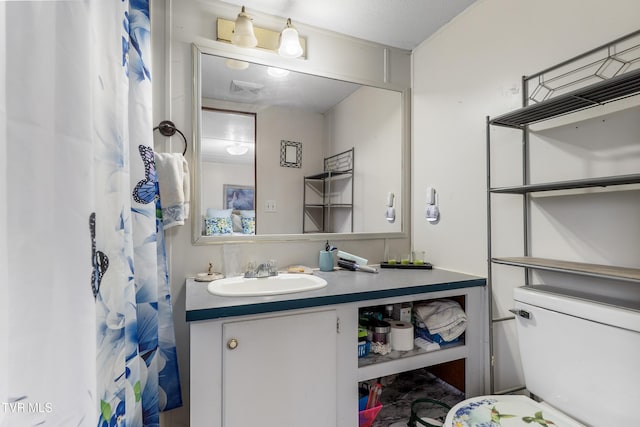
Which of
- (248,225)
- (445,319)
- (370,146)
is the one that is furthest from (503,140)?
(248,225)

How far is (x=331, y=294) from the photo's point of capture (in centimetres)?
116

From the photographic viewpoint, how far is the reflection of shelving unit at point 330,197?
5.76ft

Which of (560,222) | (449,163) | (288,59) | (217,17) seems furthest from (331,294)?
(217,17)

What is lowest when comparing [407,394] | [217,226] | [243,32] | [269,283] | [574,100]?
[407,394]

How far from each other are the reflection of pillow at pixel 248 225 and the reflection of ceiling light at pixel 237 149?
0.35m

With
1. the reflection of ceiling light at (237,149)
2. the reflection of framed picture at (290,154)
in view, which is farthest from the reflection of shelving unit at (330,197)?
the reflection of ceiling light at (237,149)

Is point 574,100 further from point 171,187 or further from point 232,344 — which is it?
point 171,187

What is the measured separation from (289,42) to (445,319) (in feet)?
5.33

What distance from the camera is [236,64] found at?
158cm

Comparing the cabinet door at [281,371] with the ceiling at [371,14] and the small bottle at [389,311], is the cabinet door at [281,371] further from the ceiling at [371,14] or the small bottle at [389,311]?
the ceiling at [371,14]

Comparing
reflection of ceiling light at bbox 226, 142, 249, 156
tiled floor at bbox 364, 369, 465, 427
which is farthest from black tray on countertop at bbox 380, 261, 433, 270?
reflection of ceiling light at bbox 226, 142, 249, 156

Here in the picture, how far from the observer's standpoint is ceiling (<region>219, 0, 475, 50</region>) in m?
1.55

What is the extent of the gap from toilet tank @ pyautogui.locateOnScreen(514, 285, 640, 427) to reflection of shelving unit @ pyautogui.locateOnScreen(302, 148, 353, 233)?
0.96m

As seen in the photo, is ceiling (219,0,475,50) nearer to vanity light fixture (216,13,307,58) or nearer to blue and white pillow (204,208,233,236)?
vanity light fixture (216,13,307,58)
